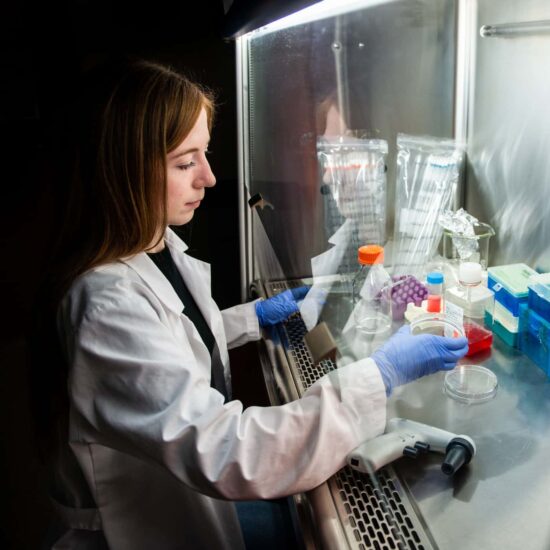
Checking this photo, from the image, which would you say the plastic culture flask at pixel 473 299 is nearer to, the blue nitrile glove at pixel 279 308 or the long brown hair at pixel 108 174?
the blue nitrile glove at pixel 279 308

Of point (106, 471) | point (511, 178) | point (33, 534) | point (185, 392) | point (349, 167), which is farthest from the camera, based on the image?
point (33, 534)

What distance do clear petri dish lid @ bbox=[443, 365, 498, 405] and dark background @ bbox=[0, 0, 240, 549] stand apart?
113cm

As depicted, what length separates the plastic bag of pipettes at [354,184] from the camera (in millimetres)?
1614

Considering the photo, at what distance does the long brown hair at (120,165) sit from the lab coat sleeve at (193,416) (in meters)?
0.15

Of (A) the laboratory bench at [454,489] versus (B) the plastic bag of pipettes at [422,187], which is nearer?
(A) the laboratory bench at [454,489]

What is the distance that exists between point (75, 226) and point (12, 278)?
3.72 feet

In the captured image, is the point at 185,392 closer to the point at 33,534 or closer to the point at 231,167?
the point at 231,167

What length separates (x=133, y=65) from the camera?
1.14 m

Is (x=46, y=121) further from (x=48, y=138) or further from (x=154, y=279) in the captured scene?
(x=154, y=279)

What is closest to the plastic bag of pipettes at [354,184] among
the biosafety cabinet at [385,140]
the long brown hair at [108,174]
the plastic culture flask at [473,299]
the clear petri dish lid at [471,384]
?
the biosafety cabinet at [385,140]

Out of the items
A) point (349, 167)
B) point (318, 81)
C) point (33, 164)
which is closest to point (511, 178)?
point (349, 167)

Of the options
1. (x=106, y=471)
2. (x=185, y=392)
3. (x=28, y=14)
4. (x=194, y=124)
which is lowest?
(x=106, y=471)

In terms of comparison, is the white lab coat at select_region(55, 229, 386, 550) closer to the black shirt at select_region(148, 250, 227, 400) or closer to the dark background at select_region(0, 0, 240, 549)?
the black shirt at select_region(148, 250, 227, 400)

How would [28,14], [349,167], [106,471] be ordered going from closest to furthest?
[106,471] < [349,167] < [28,14]
